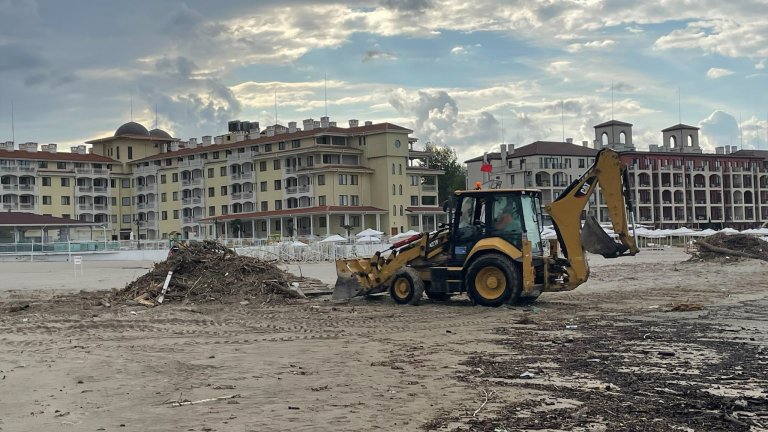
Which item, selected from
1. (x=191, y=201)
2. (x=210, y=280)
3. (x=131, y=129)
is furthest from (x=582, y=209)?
(x=131, y=129)

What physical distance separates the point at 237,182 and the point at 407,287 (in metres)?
86.7

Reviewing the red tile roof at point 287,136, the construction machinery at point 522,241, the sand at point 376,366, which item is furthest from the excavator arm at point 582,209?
the red tile roof at point 287,136

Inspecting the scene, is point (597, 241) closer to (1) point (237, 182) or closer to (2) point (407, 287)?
(2) point (407, 287)

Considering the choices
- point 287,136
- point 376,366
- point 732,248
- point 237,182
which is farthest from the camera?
point 237,182

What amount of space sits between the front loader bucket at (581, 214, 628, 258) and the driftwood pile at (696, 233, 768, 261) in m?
23.8

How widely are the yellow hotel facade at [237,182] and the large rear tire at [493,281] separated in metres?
60.6

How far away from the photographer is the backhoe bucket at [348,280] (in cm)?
2380

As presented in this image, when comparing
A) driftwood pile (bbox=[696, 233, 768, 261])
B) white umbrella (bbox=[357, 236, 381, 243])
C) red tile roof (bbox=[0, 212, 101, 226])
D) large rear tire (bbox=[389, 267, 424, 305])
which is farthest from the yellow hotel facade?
large rear tire (bbox=[389, 267, 424, 305])

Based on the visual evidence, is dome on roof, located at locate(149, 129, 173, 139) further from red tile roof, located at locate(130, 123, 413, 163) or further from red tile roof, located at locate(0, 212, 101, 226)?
red tile roof, located at locate(0, 212, 101, 226)

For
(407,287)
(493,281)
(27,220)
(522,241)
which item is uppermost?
(27,220)

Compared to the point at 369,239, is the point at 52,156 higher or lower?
higher

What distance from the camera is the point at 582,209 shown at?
2142 cm

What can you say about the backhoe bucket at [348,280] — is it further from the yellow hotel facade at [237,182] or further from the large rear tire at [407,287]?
the yellow hotel facade at [237,182]

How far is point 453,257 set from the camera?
2214 centimetres
